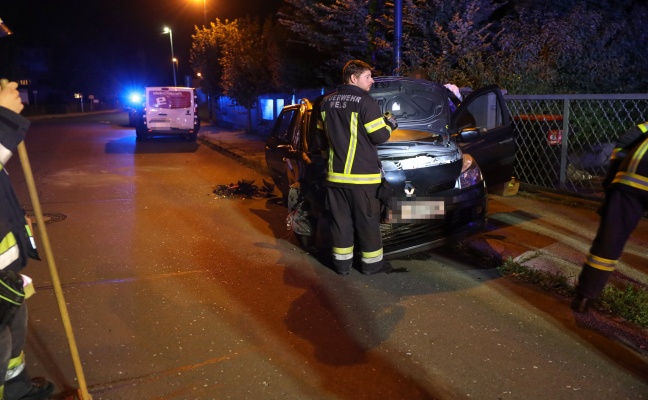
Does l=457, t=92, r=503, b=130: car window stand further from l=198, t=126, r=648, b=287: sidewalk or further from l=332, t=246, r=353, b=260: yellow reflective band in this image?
l=332, t=246, r=353, b=260: yellow reflective band

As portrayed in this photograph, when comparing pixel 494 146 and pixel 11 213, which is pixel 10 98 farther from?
pixel 494 146

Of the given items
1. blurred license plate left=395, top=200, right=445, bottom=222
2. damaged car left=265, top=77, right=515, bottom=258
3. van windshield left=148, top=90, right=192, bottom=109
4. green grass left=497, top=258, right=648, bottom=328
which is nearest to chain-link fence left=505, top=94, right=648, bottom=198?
damaged car left=265, top=77, right=515, bottom=258

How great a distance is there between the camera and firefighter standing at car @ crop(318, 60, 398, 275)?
4969 millimetres

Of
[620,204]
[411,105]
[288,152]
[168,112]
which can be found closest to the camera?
[620,204]

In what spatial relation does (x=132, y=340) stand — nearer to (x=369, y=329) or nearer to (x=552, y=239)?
(x=369, y=329)

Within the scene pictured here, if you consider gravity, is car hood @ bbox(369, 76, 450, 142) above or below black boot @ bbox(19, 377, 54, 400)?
above

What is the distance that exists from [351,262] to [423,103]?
1981 millimetres

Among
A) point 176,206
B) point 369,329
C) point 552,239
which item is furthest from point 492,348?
point 176,206

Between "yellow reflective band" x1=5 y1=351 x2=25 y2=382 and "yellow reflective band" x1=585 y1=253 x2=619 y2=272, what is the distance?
3402 mm

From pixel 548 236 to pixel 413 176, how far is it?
2090 millimetres

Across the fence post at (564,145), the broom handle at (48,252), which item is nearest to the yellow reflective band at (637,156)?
the broom handle at (48,252)

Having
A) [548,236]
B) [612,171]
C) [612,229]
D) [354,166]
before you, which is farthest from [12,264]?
[548,236]

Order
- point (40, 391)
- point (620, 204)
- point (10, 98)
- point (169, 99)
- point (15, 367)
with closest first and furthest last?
point (10, 98)
point (15, 367)
point (40, 391)
point (620, 204)
point (169, 99)

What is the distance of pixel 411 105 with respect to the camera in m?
6.23
